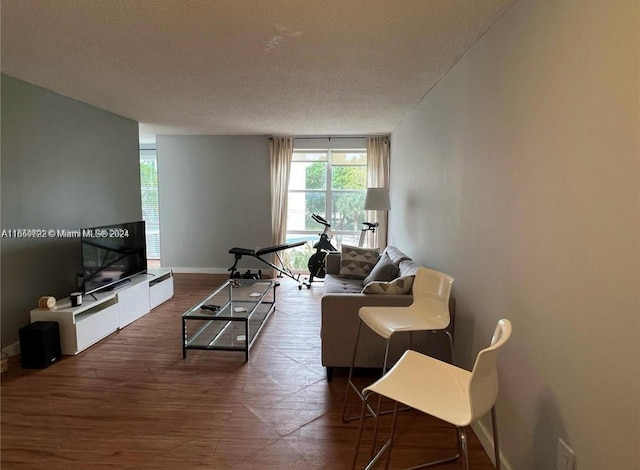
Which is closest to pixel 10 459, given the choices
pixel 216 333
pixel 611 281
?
pixel 216 333

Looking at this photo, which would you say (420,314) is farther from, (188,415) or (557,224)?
(188,415)

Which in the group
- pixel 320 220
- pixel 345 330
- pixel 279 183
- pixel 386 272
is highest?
pixel 279 183

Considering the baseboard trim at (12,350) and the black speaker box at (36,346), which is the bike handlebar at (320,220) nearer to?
the black speaker box at (36,346)

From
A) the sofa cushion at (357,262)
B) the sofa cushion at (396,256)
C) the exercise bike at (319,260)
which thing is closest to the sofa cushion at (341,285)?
the sofa cushion at (357,262)

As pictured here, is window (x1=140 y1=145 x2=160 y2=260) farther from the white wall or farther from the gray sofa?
the white wall

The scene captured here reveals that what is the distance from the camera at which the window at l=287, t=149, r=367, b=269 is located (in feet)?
20.1

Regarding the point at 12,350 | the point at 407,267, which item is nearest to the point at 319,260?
the point at 407,267

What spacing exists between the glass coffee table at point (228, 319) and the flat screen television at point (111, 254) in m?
0.94

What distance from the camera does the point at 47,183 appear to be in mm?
3326

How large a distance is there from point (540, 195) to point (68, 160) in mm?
4163

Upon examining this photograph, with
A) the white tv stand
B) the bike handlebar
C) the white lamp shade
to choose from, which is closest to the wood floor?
the white tv stand

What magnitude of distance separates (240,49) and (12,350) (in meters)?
3.18

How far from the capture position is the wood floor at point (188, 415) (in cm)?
185

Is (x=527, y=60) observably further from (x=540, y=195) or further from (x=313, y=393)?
(x=313, y=393)
